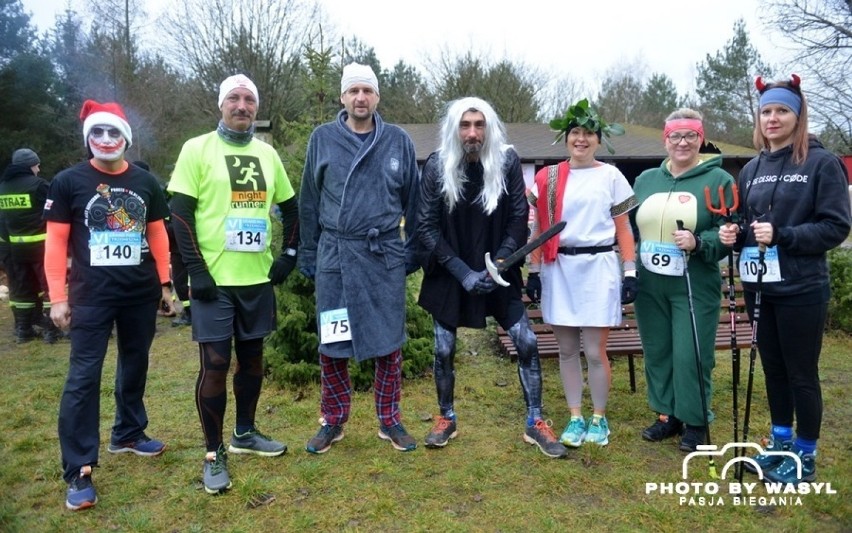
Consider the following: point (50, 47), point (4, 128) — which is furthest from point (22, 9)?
point (4, 128)

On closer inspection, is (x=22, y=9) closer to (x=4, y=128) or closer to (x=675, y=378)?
(x=4, y=128)

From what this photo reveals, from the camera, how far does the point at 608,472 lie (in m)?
3.55

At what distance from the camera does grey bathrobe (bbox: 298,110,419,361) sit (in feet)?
11.8

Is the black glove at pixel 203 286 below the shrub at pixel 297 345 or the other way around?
the other way around

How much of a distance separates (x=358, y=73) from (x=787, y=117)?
7.59 feet

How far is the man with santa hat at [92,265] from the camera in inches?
129

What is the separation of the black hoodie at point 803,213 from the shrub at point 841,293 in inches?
163

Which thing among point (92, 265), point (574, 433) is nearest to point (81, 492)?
point (92, 265)

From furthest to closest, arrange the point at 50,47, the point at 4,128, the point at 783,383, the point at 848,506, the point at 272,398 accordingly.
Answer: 1. the point at 50,47
2. the point at 4,128
3. the point at 272,398
4. the point at 783,383
5. the point at 848,506

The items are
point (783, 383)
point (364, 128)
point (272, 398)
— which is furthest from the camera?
point (272, 398)

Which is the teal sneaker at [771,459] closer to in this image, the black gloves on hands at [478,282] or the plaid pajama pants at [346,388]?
the black gloves on hands at [478,282]

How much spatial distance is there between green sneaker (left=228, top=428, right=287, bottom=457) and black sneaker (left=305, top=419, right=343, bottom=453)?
166mm

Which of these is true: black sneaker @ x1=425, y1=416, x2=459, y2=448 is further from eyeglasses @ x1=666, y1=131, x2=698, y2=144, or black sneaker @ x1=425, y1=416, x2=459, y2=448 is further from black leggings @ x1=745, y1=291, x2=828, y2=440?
eyeglasses @ x1=666, y1=131, x2=698, y2=144

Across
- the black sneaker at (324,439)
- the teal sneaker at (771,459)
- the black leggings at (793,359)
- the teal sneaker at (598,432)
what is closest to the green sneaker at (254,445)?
the black sneaker at (324,439)
